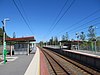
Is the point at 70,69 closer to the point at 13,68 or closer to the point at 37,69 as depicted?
the point at 37,69

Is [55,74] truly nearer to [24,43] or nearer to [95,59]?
[95,59]

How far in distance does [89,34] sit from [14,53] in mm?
94877

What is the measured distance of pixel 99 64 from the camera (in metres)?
18.7

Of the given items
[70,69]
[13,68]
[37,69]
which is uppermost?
[13,68]

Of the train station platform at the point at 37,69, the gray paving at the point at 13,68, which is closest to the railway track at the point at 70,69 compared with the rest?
the train station platform at the point at 37,69

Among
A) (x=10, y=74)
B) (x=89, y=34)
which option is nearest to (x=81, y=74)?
(x=10, y=74)

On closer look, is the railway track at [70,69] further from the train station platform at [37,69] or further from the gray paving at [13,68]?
the gray paving at [13,68]

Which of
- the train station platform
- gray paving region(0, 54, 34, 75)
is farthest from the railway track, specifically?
gray paving region(0, 54, 34, 75)

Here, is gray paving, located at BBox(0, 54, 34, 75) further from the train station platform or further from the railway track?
the railway track

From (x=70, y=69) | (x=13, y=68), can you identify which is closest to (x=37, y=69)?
(x=13, y=68)

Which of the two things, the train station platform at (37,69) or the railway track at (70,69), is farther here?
the railway track at (70,69)

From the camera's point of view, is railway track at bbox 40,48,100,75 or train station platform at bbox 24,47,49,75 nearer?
train station platform at bbox 24,47,49,75

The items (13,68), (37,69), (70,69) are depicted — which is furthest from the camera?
(70,69)

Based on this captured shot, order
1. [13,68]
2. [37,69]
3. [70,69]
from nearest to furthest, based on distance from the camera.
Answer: [13,68], [37,69], [70,69]
